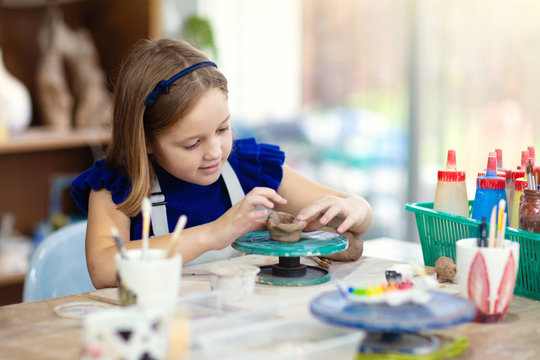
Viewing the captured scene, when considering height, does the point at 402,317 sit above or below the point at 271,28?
below

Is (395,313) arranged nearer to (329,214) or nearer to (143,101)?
(329,214)

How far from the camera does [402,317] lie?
2.79 feet

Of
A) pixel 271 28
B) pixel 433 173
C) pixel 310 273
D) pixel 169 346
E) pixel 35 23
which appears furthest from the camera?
pixel 271 28

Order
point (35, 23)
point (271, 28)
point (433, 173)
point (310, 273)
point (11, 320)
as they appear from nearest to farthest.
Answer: point (11, 320)
point (310, 273)
point (35, 23)
point (433, 173)
point (271, 28)

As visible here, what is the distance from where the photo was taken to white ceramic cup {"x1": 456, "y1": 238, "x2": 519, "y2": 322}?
3.28 ft

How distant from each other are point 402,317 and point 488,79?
231cm

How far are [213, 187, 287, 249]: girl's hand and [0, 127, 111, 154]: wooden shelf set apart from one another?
1358 millimetres

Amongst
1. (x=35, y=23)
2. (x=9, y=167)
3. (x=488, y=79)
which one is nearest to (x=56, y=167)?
(x=9, y=167)

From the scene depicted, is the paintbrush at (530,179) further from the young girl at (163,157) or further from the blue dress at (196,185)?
the blue dress at (196,185)

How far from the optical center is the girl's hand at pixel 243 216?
129cm

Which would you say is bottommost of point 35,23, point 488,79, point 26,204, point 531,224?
point 26,204

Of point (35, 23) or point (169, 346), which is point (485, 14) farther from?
point (169, 346)

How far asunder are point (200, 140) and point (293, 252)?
41cm

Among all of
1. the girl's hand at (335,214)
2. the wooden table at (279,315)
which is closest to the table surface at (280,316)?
the wooden table at (279,315)
